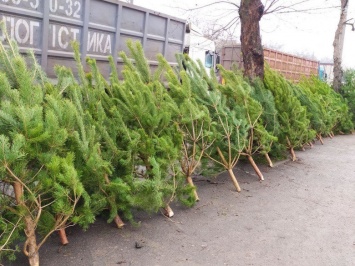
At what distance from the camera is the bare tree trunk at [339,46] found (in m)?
13.6

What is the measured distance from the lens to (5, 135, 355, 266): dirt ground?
11.1ft

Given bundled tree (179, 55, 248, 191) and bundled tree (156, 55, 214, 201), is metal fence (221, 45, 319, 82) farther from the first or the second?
bundled tree (156, 55, 214, 201)

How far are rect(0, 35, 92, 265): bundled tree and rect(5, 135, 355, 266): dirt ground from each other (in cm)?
46

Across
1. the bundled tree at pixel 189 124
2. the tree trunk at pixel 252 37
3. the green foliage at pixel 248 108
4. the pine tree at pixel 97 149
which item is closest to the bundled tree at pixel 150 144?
the pine tree at pixel 97 149

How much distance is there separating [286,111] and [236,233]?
3080 mm

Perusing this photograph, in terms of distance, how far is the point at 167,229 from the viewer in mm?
3904

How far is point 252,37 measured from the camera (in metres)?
7.14

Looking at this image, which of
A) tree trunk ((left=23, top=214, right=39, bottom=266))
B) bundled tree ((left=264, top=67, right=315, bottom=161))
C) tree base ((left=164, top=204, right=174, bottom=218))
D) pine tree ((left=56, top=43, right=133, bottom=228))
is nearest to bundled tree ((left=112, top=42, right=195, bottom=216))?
tree base ((left=164, top=204, right=174, bottom=218))

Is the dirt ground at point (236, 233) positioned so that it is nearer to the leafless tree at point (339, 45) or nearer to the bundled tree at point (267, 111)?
the bundled tree at point (267, 111)

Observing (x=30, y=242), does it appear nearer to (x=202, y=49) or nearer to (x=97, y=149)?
(x=97, y=149)

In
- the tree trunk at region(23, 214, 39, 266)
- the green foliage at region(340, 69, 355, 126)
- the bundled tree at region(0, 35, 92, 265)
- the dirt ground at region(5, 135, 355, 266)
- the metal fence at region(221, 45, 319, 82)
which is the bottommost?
the dirt ground at region(5, 135, 355, 266)

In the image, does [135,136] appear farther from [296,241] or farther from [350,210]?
[350,210]

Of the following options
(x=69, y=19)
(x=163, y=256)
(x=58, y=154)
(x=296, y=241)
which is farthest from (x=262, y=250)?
(x=69, y=19)

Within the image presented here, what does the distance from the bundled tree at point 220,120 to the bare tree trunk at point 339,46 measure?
9.39m
